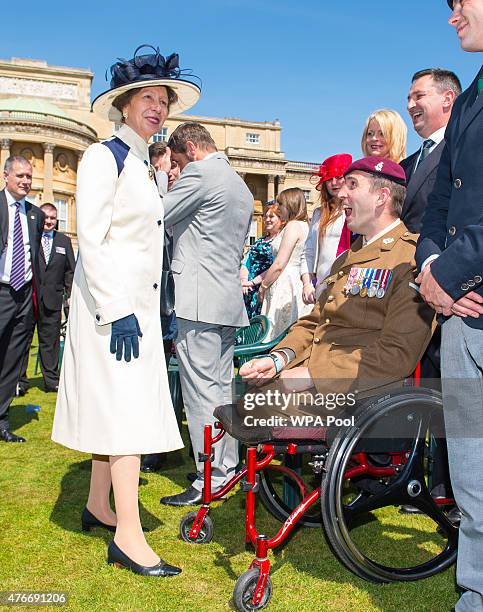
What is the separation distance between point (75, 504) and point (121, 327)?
5.46 feet

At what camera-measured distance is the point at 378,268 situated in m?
3.12

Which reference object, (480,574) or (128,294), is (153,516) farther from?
(480,574)

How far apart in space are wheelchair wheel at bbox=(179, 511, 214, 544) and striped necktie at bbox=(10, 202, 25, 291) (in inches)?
128

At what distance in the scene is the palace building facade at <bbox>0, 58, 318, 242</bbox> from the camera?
4275cm

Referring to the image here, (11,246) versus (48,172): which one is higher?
(48,172)

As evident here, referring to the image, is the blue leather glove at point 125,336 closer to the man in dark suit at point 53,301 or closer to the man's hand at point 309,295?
the man's hand at point 309,295

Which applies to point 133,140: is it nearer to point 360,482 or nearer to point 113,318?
point 113,318

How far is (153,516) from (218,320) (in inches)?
46.5

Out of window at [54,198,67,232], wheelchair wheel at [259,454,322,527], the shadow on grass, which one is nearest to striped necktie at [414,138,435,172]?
wheelchair wheel at [259,454,322,527]

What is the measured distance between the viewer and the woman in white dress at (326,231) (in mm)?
4957

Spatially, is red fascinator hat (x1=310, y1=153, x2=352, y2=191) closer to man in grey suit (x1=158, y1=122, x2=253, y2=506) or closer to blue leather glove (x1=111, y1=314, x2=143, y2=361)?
man in grey suit (x1=158, y1=122, x2=253, y2=506)

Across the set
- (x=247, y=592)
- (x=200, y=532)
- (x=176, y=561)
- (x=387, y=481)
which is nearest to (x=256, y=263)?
(x=200, y=532)

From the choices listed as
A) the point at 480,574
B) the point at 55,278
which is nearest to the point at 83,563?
the point at 480,574

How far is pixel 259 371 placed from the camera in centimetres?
320
